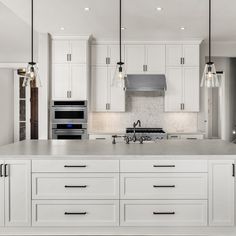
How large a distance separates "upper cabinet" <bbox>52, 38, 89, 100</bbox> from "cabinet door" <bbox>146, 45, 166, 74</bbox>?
1231mm

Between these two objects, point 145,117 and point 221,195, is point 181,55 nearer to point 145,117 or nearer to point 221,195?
point 145,117

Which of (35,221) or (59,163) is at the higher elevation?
(59,163)

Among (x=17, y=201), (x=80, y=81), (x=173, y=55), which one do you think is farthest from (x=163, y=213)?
(x=173, y=55)

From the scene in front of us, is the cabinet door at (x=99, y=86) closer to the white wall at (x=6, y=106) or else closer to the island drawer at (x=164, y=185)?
the island drawer at (x=164, y=185)

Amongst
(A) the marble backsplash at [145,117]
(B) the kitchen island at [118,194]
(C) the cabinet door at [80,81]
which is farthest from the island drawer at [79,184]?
(A) the marble backsplash at [145,117]

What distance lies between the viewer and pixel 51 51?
6.12m

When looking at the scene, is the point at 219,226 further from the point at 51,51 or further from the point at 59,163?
the point at 51,51

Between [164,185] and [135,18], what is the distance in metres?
2.95

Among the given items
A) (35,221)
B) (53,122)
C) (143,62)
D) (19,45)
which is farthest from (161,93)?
(35,221)

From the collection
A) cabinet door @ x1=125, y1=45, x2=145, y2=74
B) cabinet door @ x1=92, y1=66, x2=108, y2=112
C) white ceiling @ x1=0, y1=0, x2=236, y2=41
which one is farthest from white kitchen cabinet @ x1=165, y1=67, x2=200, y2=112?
cabinet door @ x1=92, y1=66, x2=108, y2=112

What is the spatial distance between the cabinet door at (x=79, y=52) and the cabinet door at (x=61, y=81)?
0.72ft

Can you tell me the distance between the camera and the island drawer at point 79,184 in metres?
2.99

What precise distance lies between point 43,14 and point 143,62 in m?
2.30

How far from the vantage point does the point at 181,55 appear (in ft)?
21.0
